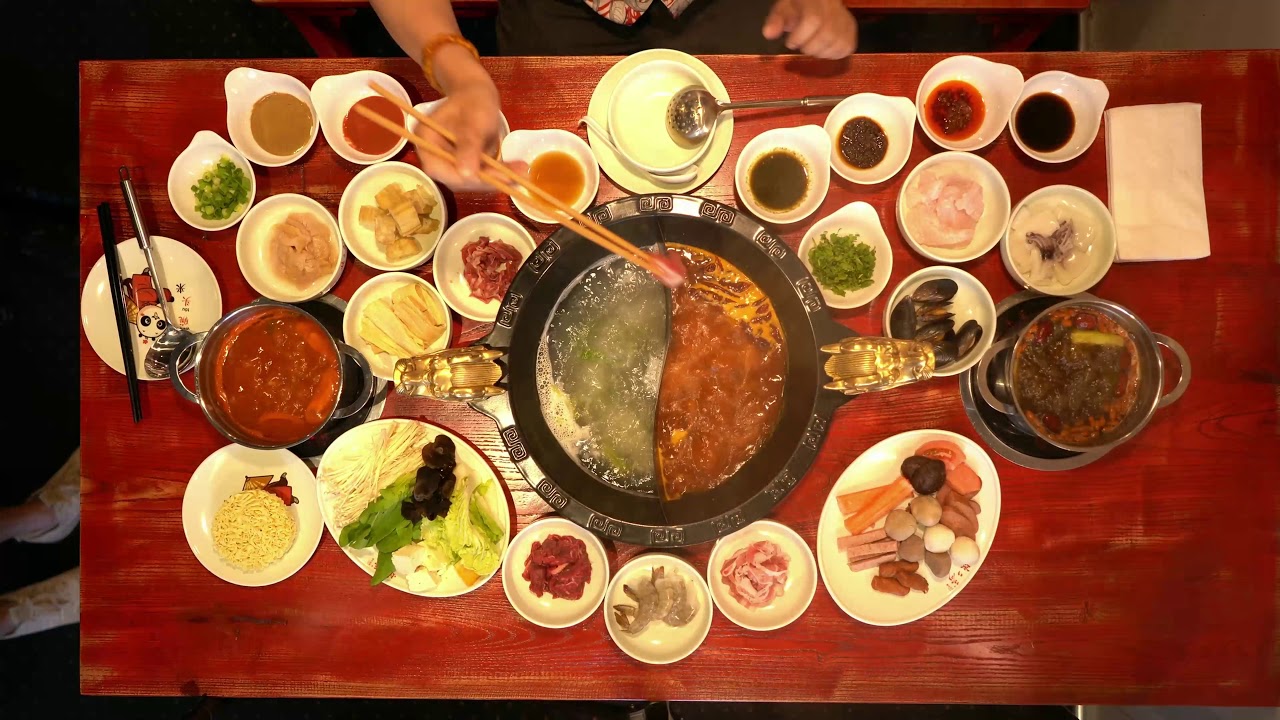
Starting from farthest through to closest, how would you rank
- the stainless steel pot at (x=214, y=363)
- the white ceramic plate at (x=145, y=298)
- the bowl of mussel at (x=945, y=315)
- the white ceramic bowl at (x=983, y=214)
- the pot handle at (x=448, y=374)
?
the white ceramic plate at (x=145, y=298) < the white ceramic bowl at (x=983, y=214) < the bowl of mussel at (x=945, y=315) < the stainless steel pot at (x=214, y=363) < the pot handle at (x=448, y=374)

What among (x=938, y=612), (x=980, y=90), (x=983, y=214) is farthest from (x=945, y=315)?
(x=938, y=612)

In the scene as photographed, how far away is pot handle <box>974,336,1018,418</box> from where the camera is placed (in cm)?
202

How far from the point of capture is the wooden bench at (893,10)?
2.52 m

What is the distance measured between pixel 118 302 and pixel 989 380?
281 cm

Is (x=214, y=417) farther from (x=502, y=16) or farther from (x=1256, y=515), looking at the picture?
(x=1256, y=515)

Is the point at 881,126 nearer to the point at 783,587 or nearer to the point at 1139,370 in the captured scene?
the point at 1139,370

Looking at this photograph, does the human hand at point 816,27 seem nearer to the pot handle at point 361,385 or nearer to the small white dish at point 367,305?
the small white dish at point 367,305

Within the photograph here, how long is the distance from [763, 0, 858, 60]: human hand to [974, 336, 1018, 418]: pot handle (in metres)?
1.05

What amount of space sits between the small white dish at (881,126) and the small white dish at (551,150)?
0.78 m

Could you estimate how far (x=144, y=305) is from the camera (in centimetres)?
218

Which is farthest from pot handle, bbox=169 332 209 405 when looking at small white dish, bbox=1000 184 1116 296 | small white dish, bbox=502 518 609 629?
small white dish, bbox=1000 184 1116 296

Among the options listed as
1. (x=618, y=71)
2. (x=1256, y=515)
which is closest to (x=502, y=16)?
(x=618, y=71)

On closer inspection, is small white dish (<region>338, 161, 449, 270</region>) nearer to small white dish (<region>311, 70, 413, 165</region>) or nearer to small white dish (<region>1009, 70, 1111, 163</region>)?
small white dish (<region>311, 70, 413, 165</region>)

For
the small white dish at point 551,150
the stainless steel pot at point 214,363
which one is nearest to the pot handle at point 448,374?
the stainless steel pot at point 214,363
